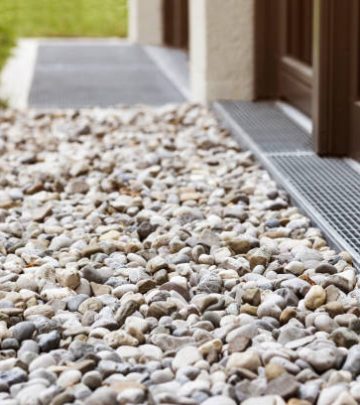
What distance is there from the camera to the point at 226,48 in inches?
189

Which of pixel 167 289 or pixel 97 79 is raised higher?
pixel 167 289

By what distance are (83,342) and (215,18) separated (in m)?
3.04

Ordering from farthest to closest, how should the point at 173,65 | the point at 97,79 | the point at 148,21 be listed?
the point at 148,21
the point at 173,65
the point at 97,79

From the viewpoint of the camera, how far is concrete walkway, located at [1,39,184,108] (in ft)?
17.2

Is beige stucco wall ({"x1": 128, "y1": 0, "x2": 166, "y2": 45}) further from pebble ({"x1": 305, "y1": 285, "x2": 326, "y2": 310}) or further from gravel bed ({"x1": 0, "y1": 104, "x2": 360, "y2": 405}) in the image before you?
pebble ({"x1": 305, "y1": 285, "x2": 326, "y2": 310})

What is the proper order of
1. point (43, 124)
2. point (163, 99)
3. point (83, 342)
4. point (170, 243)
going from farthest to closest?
point (163, 99)
point (43, 124)
point (170, 243)
point (83, 342)

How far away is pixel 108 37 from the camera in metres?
10.1

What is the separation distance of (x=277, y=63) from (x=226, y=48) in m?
0.27

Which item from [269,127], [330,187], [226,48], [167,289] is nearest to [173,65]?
[226,48]

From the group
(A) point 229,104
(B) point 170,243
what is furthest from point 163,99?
(B) point 170,243

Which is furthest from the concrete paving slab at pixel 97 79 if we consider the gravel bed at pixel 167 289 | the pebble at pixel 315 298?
the pebble at pixel 315 298

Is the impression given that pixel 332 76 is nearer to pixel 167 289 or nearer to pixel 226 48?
pixel 226 48

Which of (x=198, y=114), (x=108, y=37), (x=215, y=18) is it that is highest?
(x=215, y=18)

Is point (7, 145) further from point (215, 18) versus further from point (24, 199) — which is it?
point (215, 18)
